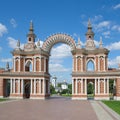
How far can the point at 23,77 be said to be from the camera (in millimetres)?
57875

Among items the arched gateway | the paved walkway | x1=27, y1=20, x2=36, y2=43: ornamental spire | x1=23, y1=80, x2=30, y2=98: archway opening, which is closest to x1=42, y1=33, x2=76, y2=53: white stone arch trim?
the arched gateway

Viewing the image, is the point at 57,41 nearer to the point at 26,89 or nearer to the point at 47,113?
the point at 26,89

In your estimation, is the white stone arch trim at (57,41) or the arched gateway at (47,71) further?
the white stone arch trim at (57,41)

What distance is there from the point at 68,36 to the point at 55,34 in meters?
2.60

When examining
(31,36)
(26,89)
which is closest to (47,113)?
(26,89)

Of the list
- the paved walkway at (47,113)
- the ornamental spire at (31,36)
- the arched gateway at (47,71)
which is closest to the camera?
the paved walkway at (47,113)

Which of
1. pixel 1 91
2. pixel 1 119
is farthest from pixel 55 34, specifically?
pixel 1 119

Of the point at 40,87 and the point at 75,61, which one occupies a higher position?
the point at 75,61

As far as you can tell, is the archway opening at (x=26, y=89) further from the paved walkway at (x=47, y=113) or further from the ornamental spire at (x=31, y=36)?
the paved walkway at (x=47, y=113)

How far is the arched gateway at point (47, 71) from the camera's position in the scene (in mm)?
55594

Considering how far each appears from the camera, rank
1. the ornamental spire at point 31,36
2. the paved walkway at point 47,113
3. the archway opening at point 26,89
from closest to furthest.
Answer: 1. the paved walkway at point 47,113
2. the archway opening at point 26,89
3. the ornamental spire at point 31,36

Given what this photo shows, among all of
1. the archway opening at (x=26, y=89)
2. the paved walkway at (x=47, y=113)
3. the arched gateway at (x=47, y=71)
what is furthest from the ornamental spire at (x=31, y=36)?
the paved walkway at (x=47, y=113)

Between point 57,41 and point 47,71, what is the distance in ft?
21.0

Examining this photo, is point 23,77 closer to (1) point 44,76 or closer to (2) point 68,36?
(1) point 44,76
